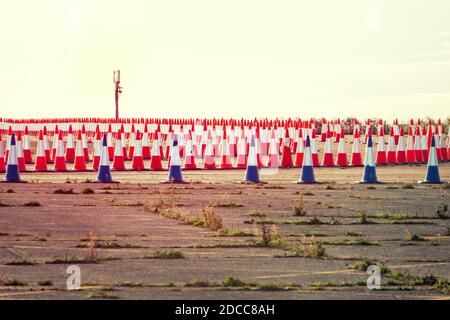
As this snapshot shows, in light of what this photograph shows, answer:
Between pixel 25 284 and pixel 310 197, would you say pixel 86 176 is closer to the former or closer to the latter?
pixel 310 197

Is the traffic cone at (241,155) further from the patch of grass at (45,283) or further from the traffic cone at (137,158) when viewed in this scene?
the patch of grass at (45,283)

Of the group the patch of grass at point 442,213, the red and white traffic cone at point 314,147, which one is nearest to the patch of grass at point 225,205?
the patch of grass at point 442,213

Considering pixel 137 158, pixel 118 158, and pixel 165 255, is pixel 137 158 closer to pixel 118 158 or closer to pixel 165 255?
pixel 118 158

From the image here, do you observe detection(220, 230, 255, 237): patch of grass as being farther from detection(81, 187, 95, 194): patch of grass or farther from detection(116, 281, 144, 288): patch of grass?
detection(81, 187, 95, 194): patch of grass

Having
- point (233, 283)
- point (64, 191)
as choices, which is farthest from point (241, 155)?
point (233, 283)

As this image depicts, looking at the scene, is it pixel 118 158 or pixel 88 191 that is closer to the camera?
pixel 88 191

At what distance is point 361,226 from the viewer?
18641 mm

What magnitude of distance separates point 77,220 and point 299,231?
320 centimetres

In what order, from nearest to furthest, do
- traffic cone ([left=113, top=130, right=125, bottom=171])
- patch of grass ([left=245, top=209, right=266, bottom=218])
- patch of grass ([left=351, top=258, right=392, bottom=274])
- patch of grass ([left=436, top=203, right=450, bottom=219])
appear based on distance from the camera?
patch of grass ([left=351, top=258, right=392, bottom=274])
patch of grass ([left=436, top=203, right=450, bottom=219])
patch of grass ([left=245, top=209, right=266, bottom=218])
traffic cone ([left=113, top=130, right=125, bottom=171])

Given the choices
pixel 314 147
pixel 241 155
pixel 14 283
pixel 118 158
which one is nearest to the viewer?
pixel 14 283

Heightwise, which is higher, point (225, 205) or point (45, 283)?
point (225, 205)

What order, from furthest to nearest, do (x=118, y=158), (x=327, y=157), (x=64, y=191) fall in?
(x=327, y=157) → (x=118, y=158) → (x=64, y=191)

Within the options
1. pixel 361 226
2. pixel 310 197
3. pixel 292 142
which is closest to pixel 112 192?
pixel 310 197

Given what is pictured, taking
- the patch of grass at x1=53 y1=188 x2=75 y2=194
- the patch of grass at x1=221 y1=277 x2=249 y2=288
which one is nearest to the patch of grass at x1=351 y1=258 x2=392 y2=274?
the patch of grass at x1=221 y1=277 x2=249 y2=288
